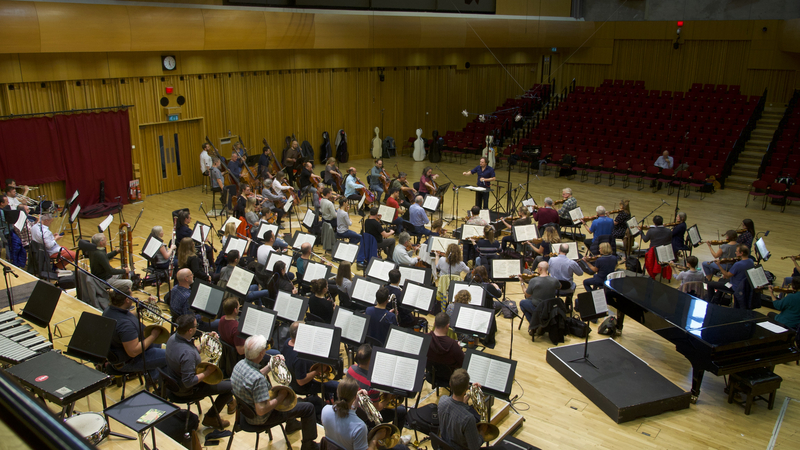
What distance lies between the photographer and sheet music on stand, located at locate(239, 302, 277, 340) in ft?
18.8

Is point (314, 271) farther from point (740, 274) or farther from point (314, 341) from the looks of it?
point (740, 274)

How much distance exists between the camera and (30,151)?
12.3 metres

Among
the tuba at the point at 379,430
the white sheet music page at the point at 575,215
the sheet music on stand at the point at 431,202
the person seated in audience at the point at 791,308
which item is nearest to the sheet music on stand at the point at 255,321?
the tuba at the point at 379,430

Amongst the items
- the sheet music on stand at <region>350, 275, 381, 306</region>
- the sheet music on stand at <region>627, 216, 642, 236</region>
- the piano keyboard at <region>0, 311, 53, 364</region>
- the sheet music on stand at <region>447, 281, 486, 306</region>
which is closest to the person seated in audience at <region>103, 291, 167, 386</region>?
the piano keyboard at <region>0, 311, 53, 364</region>

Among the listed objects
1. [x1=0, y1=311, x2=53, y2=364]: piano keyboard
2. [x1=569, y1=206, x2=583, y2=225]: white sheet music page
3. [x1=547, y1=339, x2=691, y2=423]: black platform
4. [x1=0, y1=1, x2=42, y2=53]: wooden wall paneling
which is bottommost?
[x1=547, y1=339, x2=691, y2=423]: black platform

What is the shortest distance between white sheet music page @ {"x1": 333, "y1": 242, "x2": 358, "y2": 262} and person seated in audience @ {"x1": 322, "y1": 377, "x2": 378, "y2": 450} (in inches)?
167

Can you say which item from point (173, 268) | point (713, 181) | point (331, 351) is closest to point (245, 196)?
point (173, 268)

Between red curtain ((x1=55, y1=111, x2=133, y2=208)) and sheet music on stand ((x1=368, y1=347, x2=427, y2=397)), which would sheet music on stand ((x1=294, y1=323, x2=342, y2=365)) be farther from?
red curtain ((x1=55, y1=111, x2=133, y2=208))

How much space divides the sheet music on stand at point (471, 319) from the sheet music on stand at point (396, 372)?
1.41 m

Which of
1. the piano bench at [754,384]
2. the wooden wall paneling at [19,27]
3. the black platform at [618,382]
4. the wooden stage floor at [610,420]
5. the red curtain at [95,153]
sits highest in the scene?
the wooden wall paneling at [19,27]

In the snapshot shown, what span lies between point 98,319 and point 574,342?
577cm

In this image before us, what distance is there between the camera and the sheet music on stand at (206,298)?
254 inches

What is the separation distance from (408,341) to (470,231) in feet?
14.8

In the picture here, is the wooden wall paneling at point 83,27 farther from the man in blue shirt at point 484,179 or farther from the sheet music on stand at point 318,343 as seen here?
the sheet music on stand at point 318,343
